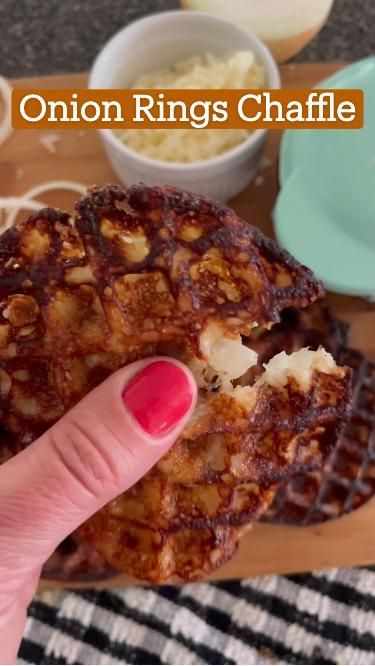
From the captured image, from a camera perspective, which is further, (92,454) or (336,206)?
(336,206)

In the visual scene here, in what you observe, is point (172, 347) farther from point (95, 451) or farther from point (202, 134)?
point (202, 134)


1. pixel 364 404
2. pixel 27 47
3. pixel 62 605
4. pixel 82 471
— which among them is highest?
pixel 27 47

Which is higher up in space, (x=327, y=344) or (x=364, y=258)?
(x=364, y=258)

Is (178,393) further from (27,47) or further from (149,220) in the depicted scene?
(27,47)

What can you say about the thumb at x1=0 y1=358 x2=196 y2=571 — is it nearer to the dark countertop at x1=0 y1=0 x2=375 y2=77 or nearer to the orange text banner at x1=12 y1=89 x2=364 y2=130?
the orange text banner at x1=12 y1=89 x2=364 y2=130

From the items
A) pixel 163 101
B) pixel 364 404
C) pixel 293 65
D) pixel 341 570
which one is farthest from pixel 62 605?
pixel 293 65

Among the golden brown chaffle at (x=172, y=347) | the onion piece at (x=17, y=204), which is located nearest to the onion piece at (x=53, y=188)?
the onion piece at (x=17, y=204)

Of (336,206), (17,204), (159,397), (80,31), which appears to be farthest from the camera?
(80,31)

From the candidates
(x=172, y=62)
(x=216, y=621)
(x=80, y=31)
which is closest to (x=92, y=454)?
(x=216, y=621)

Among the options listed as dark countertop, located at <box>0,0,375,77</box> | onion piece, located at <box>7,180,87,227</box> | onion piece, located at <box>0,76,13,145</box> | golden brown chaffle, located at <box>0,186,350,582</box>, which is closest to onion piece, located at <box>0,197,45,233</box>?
onion piece, located at <box>7,180,87,227</box>
